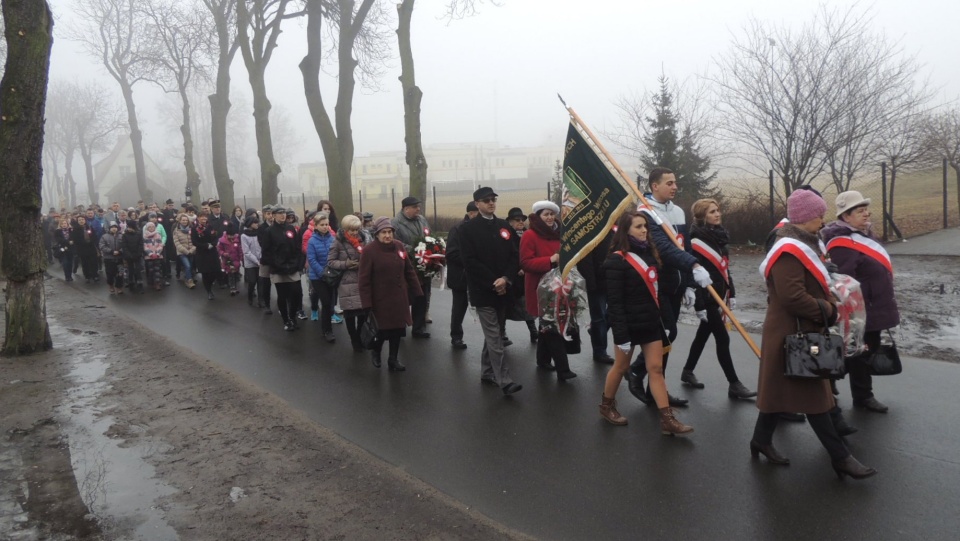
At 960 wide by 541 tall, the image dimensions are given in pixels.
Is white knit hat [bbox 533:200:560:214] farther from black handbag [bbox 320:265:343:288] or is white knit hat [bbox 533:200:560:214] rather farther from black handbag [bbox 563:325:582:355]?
black handbag [bbox 320:265:343:288]

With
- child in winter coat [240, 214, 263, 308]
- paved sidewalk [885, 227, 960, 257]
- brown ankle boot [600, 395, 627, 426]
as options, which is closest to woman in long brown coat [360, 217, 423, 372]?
brown ankle boot [600, 395, 627, 426]

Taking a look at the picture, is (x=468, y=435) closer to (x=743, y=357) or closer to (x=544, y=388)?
(x=544, y=388)

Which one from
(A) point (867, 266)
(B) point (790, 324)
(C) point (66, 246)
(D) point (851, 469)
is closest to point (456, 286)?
(A) point (867, 266)

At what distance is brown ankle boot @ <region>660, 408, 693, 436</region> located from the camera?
5.66m

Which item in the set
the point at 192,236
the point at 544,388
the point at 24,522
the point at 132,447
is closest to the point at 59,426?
the point at 132,447

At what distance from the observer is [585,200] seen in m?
6.40

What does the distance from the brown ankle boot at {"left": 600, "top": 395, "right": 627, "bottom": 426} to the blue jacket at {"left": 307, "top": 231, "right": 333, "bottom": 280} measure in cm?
555

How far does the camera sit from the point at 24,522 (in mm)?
4684

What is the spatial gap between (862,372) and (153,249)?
15.4m

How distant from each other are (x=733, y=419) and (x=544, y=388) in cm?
192

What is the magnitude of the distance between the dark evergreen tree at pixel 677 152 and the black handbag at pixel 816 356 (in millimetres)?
16538

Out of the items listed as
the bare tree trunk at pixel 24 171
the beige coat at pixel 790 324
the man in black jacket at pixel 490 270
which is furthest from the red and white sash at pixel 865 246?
the bare tree trunk at pixel 24 171

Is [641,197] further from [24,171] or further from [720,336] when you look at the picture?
[24,171]

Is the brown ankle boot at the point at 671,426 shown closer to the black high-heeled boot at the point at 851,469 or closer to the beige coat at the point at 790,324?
the beige coat at the point at 790,324
